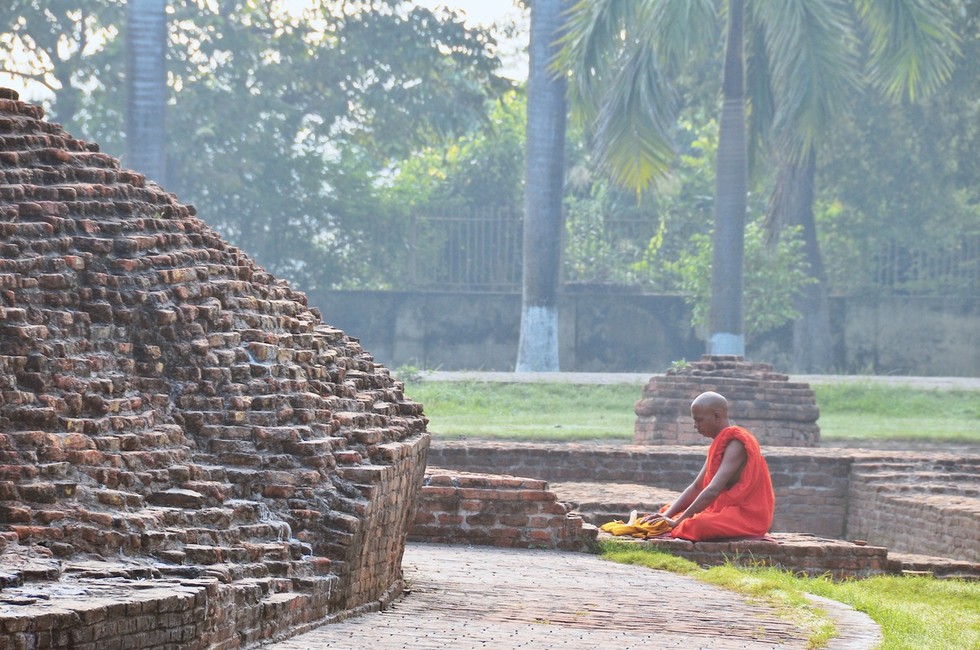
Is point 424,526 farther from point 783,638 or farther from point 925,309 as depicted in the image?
point 925,309

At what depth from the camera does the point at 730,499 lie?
8.34 meters

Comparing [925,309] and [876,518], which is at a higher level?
[925,309]

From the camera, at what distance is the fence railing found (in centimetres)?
2245

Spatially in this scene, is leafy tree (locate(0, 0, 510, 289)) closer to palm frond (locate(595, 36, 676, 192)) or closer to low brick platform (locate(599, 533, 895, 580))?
palm frond (locate(595, 36, 676, 192))

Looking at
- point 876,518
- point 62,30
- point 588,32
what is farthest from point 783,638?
point 62,30

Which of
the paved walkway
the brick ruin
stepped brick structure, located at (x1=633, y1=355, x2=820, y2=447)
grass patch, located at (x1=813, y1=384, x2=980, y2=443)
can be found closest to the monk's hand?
the paved walkway

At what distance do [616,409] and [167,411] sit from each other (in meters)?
12.0

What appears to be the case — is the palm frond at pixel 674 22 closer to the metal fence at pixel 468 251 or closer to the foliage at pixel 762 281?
the foliage at pixel 762 281

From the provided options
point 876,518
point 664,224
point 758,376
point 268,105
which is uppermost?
point 268,105

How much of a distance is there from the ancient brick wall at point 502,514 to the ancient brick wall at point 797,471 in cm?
330

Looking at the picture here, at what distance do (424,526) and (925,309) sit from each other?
Answer: 48.5ft

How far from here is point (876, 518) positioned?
11453 millimetres

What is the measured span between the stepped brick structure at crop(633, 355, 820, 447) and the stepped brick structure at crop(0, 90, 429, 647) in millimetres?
7846

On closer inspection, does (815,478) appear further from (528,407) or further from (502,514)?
(528,407)
